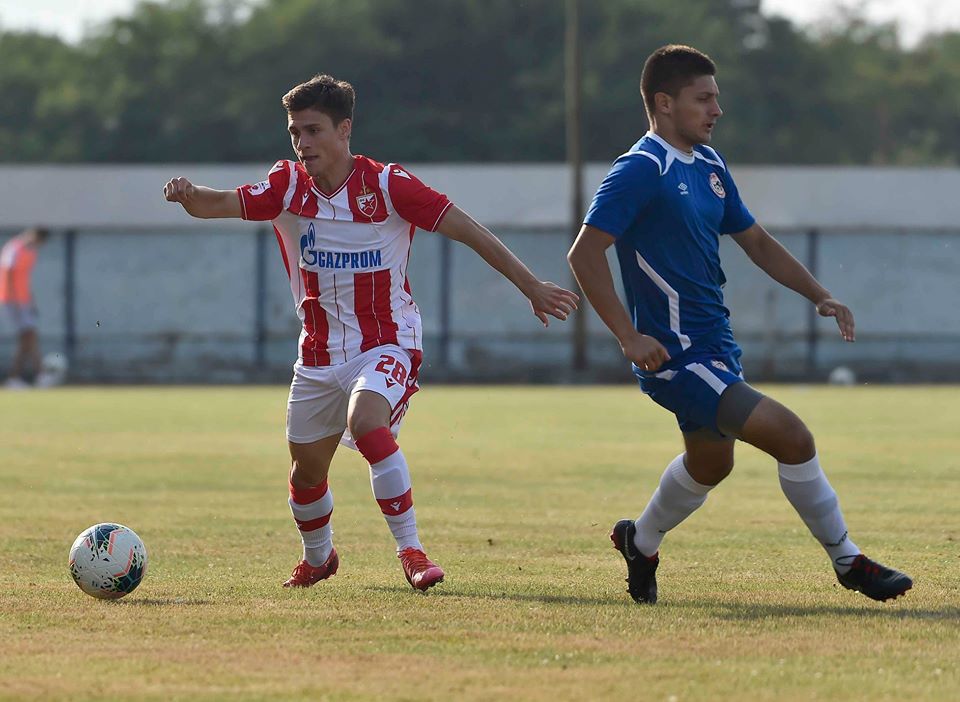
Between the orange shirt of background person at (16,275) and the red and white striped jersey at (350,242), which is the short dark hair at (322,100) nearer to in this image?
the red and white striped jersey at (350,242)

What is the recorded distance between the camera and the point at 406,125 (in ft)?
201

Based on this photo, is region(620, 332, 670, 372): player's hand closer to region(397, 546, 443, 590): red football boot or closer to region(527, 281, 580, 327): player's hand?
region(527, 281, 580, 327): player's hand

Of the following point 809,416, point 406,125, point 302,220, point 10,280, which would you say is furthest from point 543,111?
point 302,220

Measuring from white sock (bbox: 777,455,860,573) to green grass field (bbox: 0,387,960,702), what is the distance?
0.21 m

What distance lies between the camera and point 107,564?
22.2 ft

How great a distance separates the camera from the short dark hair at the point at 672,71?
681 cm

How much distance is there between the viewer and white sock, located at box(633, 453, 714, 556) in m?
6.95

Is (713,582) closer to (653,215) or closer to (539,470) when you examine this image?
(653,215)

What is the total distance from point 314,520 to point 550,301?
4.70 feet

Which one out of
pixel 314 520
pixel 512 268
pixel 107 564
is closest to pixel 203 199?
pixel 512 268

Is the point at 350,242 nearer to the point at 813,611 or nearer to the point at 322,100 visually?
the point at 322,100

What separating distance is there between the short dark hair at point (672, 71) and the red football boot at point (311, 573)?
2260mm

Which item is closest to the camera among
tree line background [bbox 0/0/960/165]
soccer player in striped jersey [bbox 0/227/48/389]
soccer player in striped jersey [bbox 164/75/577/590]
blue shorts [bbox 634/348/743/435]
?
blue shorts [bbox 634/348/743/435]

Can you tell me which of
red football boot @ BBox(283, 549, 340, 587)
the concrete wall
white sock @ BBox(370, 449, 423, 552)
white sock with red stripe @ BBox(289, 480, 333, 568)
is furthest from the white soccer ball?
white sock @ BBox(370, 449, 423, 552)
